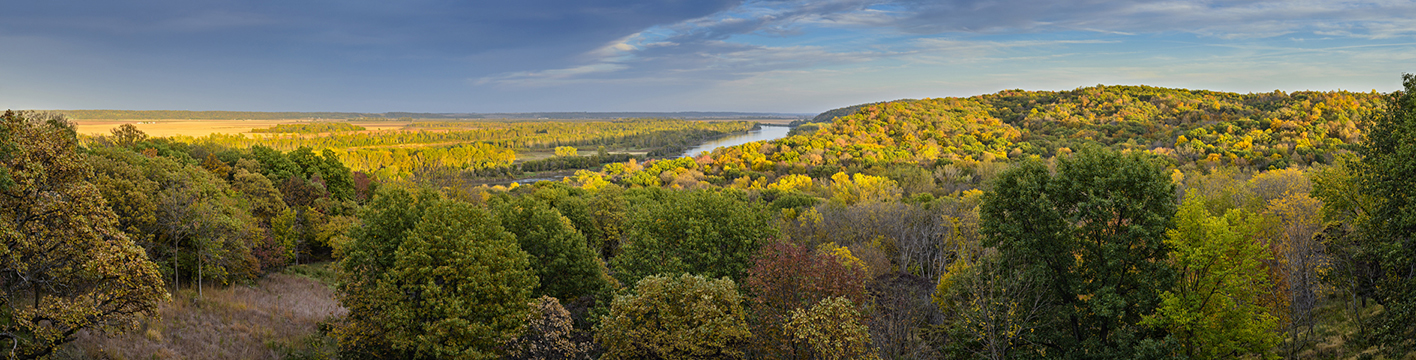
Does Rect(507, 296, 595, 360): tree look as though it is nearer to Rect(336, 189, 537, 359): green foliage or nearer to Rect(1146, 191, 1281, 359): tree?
Rect(336, 189, 537, 359): green foliage

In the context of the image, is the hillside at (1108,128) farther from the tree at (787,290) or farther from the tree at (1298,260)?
the tree at (787,290)

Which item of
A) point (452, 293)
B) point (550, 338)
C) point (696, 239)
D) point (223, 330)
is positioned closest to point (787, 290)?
point (550, 338)

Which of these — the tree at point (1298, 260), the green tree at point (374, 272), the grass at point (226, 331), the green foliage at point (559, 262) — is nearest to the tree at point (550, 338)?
the green tree at point (374, 272)

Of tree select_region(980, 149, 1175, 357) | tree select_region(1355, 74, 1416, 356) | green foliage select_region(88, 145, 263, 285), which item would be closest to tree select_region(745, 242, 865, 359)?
tree select_region(980, 149, 1175, 357)

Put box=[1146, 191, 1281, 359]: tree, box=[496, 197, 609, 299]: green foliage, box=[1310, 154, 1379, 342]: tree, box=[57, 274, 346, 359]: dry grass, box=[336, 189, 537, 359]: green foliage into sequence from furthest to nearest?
box=[496, 197, 609, 299]: green foliage < box=[1310, 154, 1379, 342]: tree < box=[336, 189, 537, 359]: green foliage < box=[57, 274, 346, 359]: dry grass < box=[1146, 191, 1281, 359]: tree

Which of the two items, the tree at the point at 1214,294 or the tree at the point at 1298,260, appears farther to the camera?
the tree at the point at 1298,260
